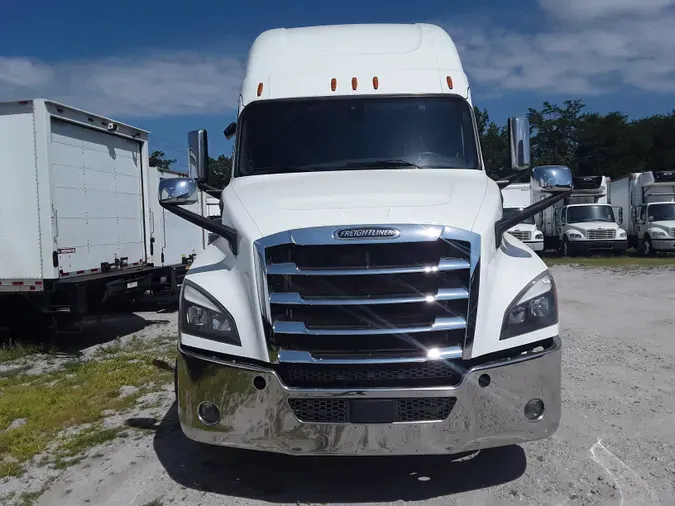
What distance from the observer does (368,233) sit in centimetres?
385

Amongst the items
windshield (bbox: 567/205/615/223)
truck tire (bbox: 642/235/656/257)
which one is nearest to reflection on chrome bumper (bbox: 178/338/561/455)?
truck tire (bbox: 642/235/656/257)

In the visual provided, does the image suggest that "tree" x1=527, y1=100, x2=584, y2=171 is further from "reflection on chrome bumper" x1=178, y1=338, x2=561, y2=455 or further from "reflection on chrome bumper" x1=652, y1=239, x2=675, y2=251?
"reflection on chrome bumper" x1=178, y1=338, x2=561, y2=455

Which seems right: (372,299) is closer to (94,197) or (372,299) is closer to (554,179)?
(554,179)

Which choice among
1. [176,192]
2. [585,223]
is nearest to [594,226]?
[585,223]

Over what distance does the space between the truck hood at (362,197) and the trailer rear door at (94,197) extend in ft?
15.6

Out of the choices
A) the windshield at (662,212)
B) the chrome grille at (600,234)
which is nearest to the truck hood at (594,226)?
the chrome grille at (600,234)

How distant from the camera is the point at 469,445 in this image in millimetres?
3822

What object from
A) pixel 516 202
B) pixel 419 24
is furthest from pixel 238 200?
pixel 516 202

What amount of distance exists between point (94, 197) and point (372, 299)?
720 centimetres

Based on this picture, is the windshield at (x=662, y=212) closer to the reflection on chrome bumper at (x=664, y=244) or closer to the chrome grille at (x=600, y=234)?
the reflection on chrome bumper at (x=664, y=244)

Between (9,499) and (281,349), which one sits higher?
(281,349)

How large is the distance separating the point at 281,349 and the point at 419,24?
13.6ft

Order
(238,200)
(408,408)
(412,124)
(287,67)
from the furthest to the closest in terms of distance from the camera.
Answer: (287,67) < (412,124) < (238,200) < (408,408)

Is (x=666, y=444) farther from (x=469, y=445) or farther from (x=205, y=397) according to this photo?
(x=205, y=397)
